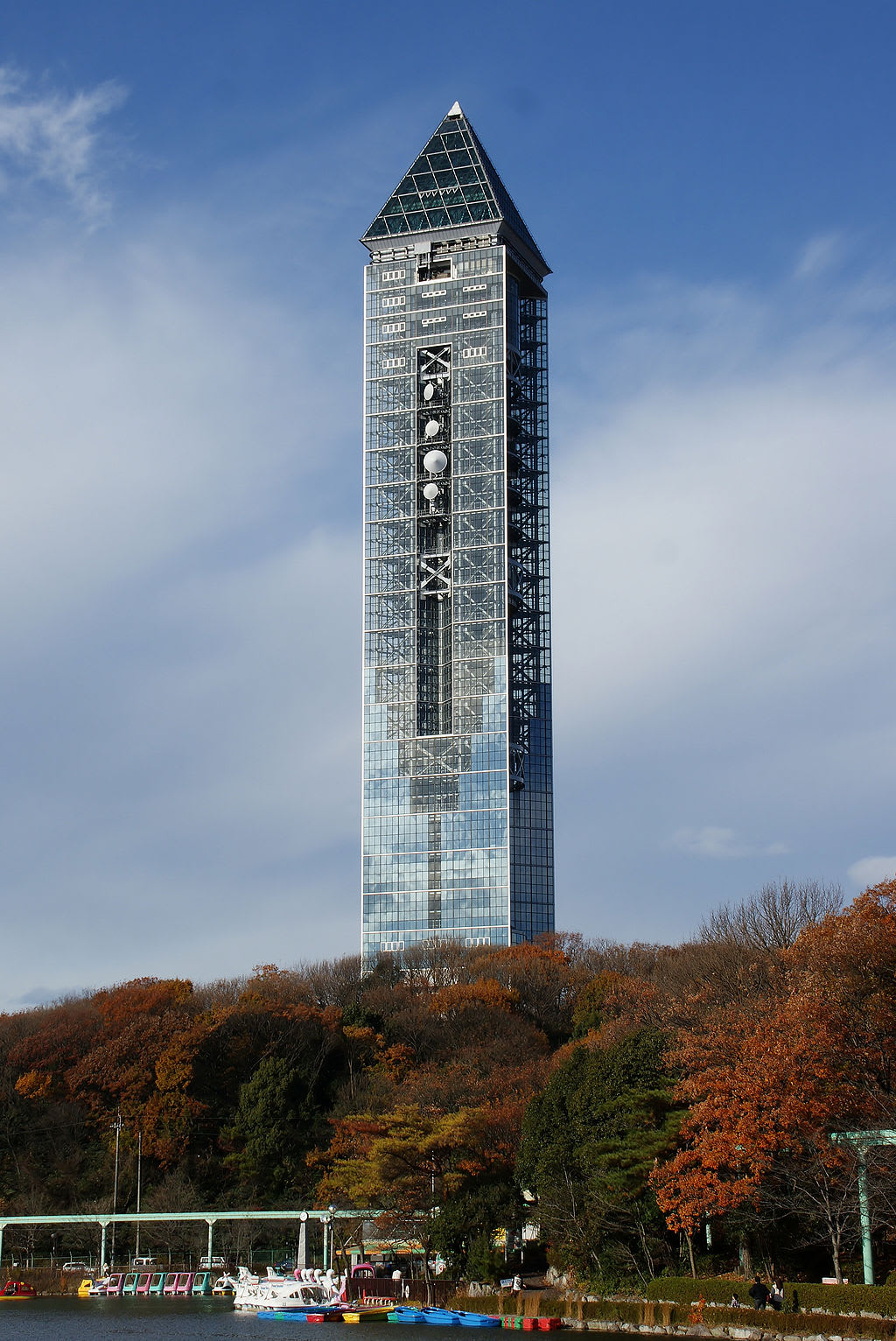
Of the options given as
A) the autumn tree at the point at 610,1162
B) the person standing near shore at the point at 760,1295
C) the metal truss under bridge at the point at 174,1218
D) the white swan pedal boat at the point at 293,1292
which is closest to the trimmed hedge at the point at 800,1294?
the person standing near shore at the point at 760,1295

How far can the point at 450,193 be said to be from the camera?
145625 millimetres

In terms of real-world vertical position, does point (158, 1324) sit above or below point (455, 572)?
below

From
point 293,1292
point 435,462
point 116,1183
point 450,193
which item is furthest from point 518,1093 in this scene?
point 450,193

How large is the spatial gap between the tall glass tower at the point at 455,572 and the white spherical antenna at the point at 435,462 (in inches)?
5.9

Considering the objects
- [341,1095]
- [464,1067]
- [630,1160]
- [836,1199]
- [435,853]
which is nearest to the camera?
[836,1199]

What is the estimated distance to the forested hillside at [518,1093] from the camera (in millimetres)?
40438

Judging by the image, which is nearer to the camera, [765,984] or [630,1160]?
[630,1160]

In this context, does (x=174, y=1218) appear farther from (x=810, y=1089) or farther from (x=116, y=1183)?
(x=810, y=1089)

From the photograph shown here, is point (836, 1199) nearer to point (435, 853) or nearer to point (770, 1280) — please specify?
point (770, 1280)

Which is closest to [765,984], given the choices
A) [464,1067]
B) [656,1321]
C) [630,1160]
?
[630,1160]

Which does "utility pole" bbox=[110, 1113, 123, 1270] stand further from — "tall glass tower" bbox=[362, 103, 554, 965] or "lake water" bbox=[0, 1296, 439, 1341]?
"tall glass tower" bbox=[362, 103, 554, 965]

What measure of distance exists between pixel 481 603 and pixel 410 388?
22.0 m

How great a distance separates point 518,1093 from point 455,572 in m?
76.1

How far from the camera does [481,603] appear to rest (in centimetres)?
13438
